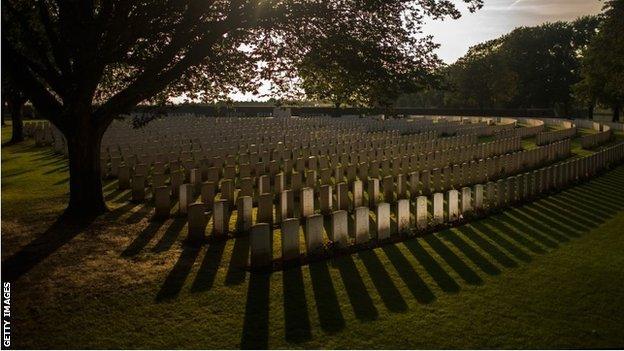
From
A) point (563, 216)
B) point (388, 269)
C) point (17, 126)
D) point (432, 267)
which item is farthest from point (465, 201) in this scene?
point (17, 126)

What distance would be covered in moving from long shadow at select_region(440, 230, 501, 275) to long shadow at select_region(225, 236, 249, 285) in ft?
10.3

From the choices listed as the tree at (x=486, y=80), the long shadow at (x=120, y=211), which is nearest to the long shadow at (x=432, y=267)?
the long shadow at (x=120, y=211)

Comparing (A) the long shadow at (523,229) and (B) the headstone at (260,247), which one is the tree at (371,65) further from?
(B) the headstone at (260,247)

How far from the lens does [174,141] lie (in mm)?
17047

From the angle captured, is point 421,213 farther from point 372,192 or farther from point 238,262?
point 238,262

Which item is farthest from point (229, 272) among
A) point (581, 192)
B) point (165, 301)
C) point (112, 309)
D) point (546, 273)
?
point (581, 192)

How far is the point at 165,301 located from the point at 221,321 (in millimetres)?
817

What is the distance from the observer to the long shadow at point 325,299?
4.69 meters

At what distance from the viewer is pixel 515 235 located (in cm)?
784

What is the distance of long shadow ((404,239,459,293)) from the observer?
564 centimetres

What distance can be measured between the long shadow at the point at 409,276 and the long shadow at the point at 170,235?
326cm

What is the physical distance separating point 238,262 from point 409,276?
2.28 metres

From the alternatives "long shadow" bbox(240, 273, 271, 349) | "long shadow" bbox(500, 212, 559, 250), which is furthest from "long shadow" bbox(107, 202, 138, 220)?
"long shadow" bbox(500, 212, 559, 250)

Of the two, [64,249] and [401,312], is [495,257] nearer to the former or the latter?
[401,312]
